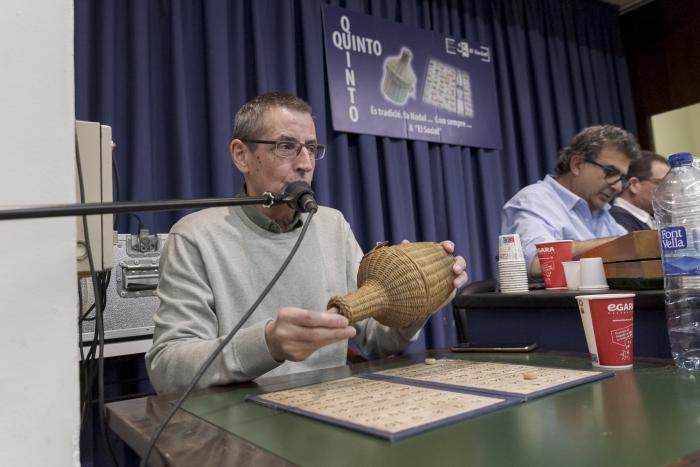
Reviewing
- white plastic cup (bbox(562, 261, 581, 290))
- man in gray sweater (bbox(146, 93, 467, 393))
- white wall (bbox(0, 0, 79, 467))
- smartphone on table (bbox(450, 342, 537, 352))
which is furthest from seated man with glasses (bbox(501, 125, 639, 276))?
white wall (bbox(0, 0, 79, 467))

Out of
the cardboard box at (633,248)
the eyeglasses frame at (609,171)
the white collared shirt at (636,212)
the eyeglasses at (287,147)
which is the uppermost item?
the eyeglasses frame at (609,171)

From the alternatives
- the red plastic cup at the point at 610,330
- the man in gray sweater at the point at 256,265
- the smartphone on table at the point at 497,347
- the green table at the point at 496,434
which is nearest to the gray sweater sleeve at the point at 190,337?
the man in gray sweater at the point at 256,265

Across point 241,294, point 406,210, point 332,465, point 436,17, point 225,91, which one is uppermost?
point 436,17

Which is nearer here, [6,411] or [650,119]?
[6,411]

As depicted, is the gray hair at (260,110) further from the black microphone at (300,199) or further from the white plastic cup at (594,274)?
the white plastic cup at (594,274)

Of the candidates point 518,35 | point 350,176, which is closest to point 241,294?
point 350,176

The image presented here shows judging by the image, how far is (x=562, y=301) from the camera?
42.8 inches

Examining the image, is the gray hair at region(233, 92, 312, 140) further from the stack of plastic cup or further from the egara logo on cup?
the egara logo on cup

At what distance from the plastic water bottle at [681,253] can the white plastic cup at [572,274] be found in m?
0.35

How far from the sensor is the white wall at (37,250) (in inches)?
21.6

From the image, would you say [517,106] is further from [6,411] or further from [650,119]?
[6,411]

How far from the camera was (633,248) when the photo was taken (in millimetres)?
1134

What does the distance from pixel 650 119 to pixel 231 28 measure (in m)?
3.36

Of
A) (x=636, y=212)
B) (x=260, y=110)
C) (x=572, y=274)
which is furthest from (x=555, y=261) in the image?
(x=636, y=212)
